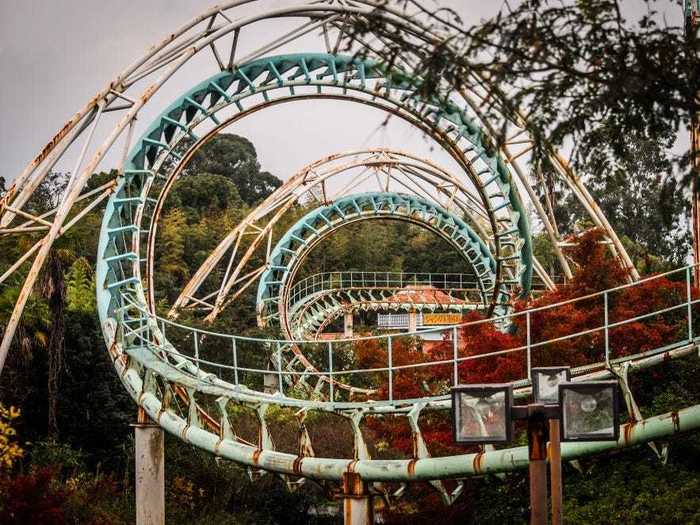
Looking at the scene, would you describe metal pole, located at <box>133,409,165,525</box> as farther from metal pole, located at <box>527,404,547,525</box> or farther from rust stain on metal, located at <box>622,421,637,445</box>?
metal pole, located at <box>527,404,547,525</box>

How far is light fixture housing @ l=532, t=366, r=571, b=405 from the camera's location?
23.8ft

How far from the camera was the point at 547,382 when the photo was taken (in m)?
7.36

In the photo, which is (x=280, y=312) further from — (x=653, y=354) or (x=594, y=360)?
(x=653, y=354)

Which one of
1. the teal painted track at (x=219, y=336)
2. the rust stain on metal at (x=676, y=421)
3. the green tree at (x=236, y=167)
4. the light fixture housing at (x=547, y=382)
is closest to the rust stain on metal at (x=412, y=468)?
the teal painted track at (x=219, y=336)

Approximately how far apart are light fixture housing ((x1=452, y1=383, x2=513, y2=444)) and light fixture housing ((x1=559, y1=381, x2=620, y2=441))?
1.01 feet

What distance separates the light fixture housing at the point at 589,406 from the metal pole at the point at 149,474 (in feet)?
33.5

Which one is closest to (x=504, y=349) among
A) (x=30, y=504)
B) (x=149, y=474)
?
(x=149, y=474)

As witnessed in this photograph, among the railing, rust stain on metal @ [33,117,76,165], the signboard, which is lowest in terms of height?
the railing

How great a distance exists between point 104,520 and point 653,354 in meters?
7.51

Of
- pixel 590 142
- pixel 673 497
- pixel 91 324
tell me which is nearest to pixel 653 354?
pixel 673 497

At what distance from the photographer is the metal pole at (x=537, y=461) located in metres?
6.39

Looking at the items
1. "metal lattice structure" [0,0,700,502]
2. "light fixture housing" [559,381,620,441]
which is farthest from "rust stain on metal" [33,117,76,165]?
"light fixture housing" [559,381,620,441]

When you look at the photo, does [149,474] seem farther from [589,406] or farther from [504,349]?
[589,406]

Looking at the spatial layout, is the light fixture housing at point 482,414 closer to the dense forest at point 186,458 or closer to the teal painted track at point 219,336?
the dense forest at point 186,458
